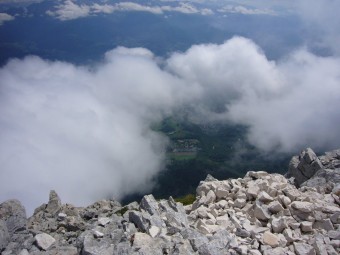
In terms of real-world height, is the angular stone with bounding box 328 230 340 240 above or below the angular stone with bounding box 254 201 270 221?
above

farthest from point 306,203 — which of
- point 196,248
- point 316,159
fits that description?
point 316,159

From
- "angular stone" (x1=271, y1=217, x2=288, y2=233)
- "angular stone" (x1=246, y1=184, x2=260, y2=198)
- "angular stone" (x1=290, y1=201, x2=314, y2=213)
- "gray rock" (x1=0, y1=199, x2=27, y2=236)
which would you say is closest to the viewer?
"angular stone" (x1=271, y1=217, x2=288, y2=233)

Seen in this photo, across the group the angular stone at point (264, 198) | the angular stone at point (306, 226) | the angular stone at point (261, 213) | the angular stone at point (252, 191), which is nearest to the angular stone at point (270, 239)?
the angular stone at point (306, 226)

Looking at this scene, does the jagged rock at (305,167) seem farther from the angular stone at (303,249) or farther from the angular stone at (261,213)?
the angular stone at (303,249)

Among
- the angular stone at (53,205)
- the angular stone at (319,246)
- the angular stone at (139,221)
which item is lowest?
the angular stone at (53,205)

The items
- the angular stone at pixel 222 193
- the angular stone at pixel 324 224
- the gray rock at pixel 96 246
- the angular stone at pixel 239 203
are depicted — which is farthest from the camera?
the angular stone at pixel 222 193

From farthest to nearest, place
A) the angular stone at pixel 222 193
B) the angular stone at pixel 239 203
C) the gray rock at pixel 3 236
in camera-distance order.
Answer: the angular stone at pixel 222 193, the angular stone at pixel 239 203, the gray rock at pixel 3 236

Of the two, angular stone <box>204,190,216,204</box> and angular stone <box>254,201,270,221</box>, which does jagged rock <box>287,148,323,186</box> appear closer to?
angular stone <box>204,190,216,204</box>

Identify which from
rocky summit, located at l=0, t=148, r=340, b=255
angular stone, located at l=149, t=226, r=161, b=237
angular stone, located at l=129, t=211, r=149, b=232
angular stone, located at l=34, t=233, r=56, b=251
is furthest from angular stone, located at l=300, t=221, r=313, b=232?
angular stone, located at l=34, t=233, r=56, b=251
